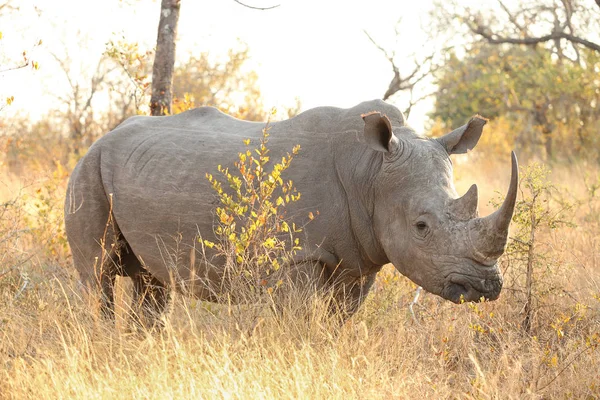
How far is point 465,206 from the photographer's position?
4715 millimetres

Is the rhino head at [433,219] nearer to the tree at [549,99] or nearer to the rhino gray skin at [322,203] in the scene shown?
the rhino gray skin at [322,203]

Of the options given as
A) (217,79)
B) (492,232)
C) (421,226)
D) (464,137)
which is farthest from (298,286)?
(217,79)

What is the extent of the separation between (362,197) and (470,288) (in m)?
0.93

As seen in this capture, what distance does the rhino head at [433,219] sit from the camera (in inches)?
180

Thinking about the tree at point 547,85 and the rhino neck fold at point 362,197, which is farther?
the tree at point 547,85

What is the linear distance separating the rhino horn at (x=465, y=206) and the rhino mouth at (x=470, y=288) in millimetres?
334

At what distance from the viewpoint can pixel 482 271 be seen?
4.59 metres

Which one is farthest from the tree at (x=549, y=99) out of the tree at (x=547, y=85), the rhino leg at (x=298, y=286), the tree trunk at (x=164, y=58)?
the rhino leg at (x=298, y=286)

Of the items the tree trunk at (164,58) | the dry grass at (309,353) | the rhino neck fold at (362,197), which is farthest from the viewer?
the tree trunk at (164,58)

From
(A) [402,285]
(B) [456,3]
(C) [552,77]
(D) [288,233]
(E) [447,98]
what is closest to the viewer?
(D) [288,233]

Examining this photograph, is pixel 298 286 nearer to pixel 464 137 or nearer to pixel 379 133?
pixel 379 133

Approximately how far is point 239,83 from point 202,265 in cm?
1465

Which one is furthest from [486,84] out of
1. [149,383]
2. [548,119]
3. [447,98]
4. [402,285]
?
[149,383]

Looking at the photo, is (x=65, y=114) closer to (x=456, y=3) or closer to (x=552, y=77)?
(x=456, y=3)
